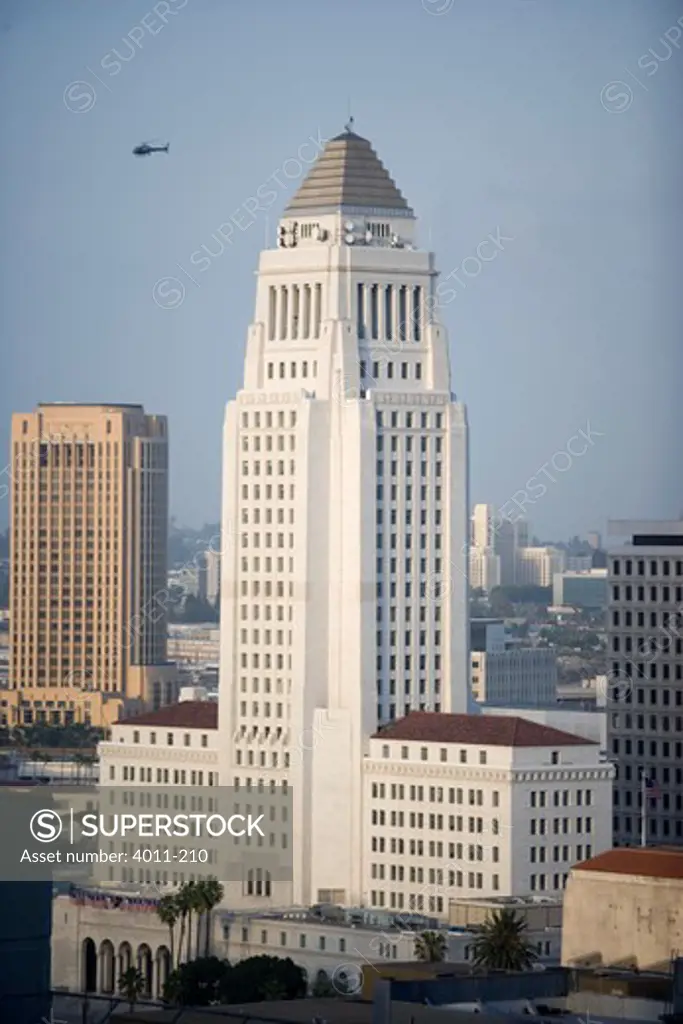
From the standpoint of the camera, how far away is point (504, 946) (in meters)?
37.0

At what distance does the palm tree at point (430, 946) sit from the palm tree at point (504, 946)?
34 centimetres

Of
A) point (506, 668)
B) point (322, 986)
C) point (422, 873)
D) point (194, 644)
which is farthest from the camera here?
point (506, 668)

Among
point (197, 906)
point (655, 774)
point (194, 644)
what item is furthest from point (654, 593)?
point (194, 644)

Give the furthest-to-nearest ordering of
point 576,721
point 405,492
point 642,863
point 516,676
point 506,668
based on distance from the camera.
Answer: point 516,676
point 506,668
point 576,721
point 405,492
point 642,863

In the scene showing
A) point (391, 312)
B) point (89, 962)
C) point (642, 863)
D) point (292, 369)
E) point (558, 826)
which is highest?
point (391, 312)

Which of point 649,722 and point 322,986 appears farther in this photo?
point 649,722

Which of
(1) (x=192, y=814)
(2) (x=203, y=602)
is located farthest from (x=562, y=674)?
(1) (x=192, y=814)

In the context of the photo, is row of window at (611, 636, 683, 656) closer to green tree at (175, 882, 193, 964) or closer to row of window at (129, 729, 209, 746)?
row of window at (129, 729, 209, 746)

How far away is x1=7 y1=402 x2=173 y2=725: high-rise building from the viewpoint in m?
70.2

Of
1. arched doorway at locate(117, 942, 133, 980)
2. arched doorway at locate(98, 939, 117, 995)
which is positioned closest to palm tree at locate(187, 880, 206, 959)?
arched doorway at locate(117, 942, 133, 980)

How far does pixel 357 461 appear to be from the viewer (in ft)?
149

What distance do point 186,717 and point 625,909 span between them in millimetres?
13095

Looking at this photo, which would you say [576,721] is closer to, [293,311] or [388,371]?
[388,371]

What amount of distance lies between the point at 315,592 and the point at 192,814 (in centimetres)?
285
